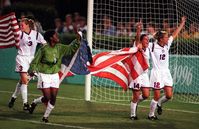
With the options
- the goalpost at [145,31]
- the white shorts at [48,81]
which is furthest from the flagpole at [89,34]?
the white shorts at [48,81]

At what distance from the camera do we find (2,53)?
28.1 meters

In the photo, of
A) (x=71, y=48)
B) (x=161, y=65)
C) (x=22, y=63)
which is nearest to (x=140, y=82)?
(x=161, y=65)

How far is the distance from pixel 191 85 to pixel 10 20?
650 cm

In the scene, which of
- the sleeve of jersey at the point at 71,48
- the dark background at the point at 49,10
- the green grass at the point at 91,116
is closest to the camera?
the green grass at the point at 91,116

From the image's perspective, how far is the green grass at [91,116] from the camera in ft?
54.8

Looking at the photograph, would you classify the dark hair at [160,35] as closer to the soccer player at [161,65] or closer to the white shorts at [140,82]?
the soccer player at [161,65]

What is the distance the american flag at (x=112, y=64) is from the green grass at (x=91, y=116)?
2.84ft

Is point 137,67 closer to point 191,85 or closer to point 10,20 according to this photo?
point 10,20

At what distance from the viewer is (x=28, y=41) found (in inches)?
755

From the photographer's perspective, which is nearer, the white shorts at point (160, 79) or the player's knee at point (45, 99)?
the player's knee at point (45, 99)

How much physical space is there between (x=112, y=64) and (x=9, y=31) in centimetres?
263

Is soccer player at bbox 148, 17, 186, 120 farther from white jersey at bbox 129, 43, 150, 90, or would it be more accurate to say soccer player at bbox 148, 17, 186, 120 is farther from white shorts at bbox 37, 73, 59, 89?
white shorts at bbox 37, 73, 59, 89

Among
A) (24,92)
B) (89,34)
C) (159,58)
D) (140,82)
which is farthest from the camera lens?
(89,34)

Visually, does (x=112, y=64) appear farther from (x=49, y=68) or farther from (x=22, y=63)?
(x=49, y=68)
